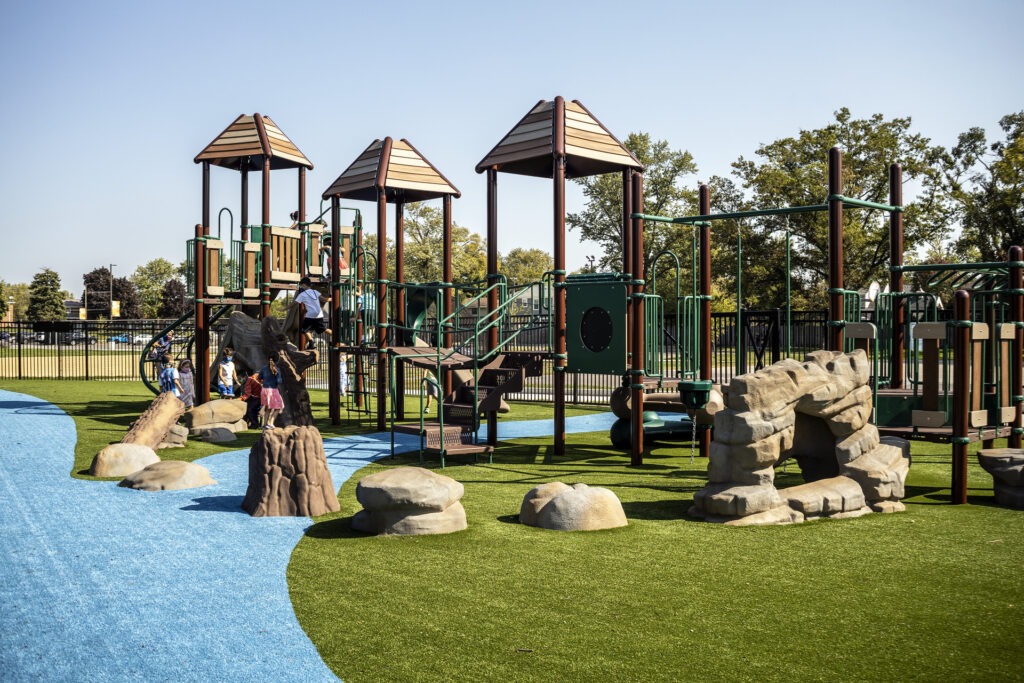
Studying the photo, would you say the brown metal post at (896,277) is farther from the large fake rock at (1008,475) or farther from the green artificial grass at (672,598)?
the green artificial grass at (672,598)

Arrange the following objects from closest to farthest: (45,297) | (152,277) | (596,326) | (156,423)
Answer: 1. (596,326)
2. (156,423)
3. (45,297)
4. (152,277)

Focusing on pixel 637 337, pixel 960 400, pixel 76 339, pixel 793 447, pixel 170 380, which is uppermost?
pixel 76 339

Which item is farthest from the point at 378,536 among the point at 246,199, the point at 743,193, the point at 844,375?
the point at 743,193

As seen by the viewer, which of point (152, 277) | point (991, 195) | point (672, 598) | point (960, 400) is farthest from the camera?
point (152, 277)

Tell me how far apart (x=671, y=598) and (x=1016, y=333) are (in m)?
6.90

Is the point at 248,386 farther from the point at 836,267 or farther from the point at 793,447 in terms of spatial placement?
the point at 836,267

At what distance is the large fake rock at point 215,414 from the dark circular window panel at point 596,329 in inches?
285

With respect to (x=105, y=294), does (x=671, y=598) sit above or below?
below

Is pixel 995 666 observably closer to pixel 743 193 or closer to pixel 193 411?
pixel 193 411

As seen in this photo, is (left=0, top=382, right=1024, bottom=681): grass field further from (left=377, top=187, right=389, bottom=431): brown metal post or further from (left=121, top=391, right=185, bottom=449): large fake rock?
(left=377, top=187, right=389, bottom=431): brown metal post

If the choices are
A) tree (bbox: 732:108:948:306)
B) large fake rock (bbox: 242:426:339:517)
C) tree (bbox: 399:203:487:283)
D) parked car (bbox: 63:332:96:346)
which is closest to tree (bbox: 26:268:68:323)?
parked car (bbox: 63:332:96:346)

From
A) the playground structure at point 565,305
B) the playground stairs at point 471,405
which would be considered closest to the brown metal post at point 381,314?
the playground structure at point 565,305

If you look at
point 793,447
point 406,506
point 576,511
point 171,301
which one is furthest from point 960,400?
point 171,301

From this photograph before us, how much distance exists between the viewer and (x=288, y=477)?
28.8 ft
